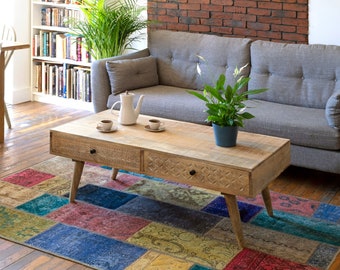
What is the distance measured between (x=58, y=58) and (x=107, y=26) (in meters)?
0.89

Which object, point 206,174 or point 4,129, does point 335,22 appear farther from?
point 4,129

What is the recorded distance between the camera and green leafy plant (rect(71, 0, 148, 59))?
5.32 m

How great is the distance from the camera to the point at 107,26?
5.32 m

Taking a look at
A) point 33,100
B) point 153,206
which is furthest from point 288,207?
point 33,100

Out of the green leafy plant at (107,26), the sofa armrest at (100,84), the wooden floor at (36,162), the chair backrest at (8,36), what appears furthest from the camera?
the green leafy plant at (107,26)

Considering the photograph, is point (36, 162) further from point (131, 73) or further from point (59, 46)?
point (59, 46)

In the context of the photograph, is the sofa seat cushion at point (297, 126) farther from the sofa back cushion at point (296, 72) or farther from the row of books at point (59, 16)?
the row of books at point (59, 16)

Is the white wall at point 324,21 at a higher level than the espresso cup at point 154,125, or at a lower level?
higher

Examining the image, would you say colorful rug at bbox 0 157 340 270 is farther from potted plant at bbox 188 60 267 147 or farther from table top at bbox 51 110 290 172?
potted plant at bbox 188 60 267 147

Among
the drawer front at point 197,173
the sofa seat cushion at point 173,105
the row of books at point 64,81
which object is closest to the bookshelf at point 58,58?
the row of books at point 64,81

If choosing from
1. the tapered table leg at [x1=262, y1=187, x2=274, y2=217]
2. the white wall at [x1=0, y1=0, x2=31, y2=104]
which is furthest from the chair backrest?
the tapered table leg at [x1=262, y1=187, x2=274, y2=217]

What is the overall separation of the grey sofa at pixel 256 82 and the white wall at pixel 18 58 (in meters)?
1.42

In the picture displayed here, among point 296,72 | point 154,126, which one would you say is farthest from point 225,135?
point 296,72

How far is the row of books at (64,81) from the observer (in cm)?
586
